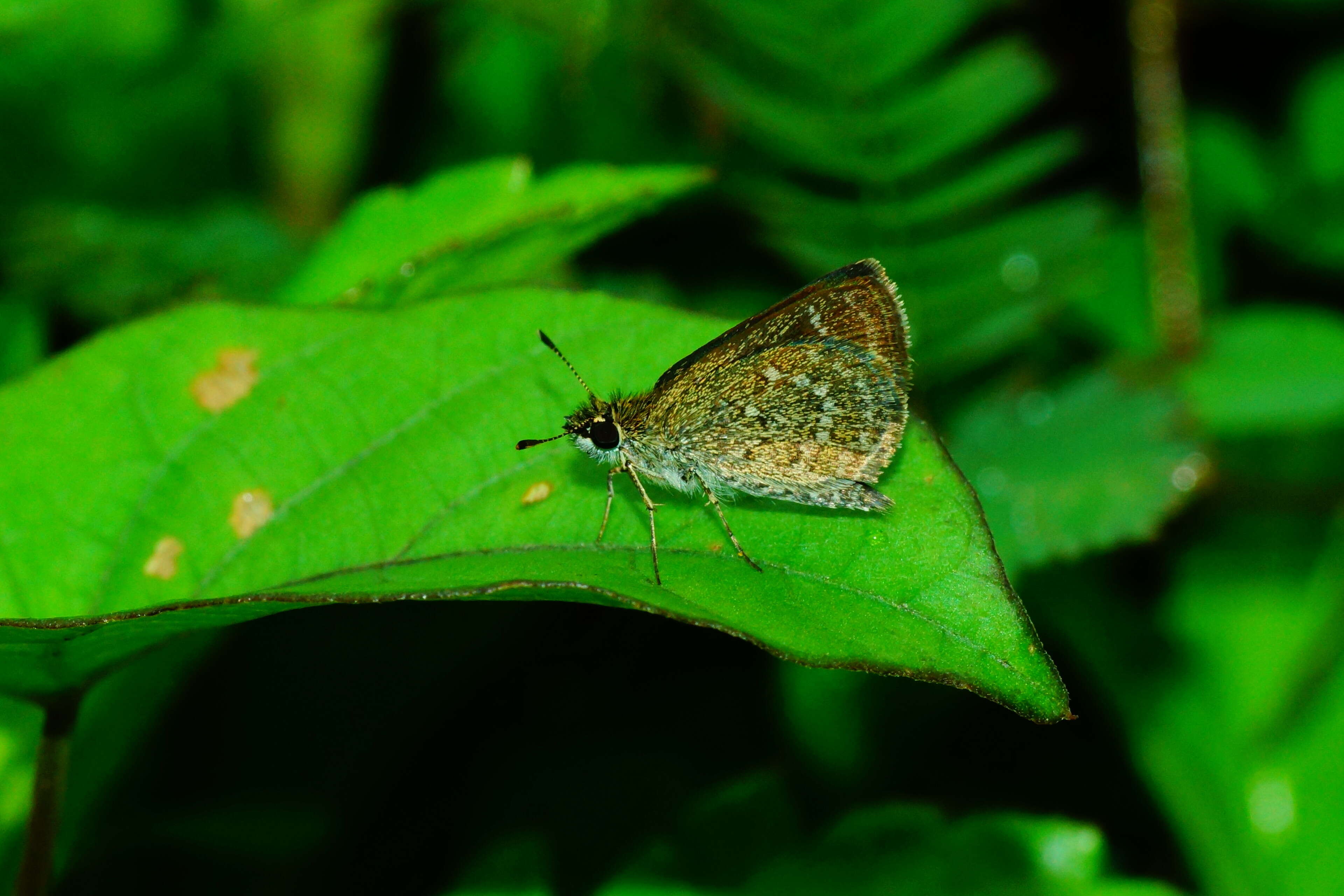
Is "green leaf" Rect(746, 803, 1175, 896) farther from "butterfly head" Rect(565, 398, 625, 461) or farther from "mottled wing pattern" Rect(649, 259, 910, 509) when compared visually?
"butterfly head" Rect(565, 398, 625, 461)

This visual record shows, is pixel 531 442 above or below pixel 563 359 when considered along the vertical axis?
below

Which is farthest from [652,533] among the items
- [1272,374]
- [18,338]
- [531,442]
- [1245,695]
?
[1272,374]

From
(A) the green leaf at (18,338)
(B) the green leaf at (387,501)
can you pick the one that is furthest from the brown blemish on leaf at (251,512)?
(A) the green leaf at (18,338)

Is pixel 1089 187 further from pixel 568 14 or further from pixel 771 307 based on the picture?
pixel 771 307

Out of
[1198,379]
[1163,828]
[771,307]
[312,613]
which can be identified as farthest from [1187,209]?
[312,613]

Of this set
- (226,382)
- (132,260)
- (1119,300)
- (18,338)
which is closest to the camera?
(226,382)

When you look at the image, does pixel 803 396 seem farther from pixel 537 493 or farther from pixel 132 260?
pixel 132 260
